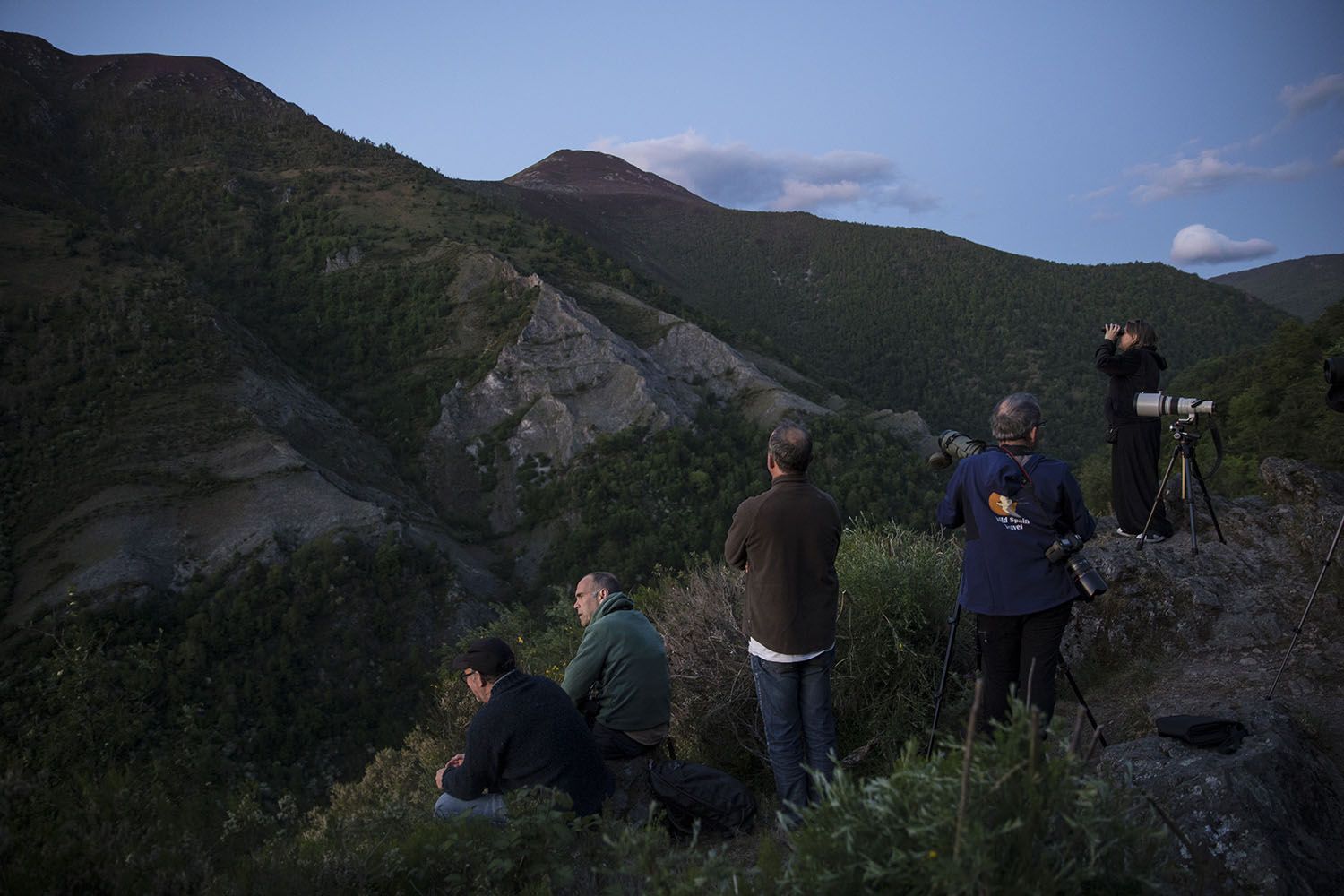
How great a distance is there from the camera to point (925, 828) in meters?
1.50

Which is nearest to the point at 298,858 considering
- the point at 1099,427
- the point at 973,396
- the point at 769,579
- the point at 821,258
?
the point at 769,579

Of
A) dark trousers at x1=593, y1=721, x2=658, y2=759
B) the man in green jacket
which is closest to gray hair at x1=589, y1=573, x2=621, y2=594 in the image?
the man in green jacket

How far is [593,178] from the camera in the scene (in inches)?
2840

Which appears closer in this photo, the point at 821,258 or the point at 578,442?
the point at 578,442

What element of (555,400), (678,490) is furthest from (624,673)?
(555,400)

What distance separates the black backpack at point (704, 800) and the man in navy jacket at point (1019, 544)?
4.17ft

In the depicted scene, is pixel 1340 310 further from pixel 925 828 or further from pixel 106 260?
pixel 106 260

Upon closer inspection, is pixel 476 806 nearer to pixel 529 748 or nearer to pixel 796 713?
pixel 529 748

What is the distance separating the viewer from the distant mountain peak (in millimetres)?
68250

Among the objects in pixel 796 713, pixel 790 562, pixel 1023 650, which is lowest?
pixel 796 713

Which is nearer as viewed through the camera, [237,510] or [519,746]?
[519,746]

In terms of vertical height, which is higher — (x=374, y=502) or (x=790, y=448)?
(x=790, y=448)

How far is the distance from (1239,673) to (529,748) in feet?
13.3

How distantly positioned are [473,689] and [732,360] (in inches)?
920
